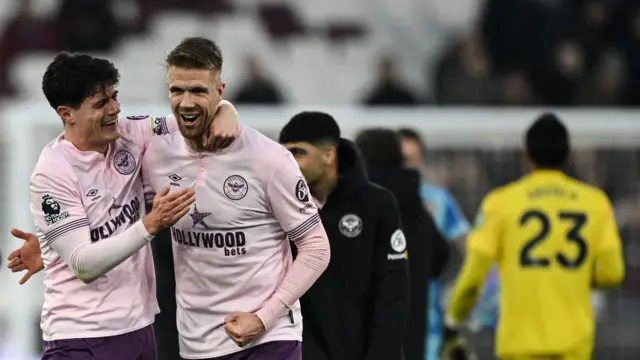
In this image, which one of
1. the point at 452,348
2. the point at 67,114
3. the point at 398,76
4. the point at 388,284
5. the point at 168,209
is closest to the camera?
the point at 168,209

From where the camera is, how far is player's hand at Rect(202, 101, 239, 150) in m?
5.79

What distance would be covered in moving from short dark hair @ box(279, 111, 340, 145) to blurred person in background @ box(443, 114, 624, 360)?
1632 mm

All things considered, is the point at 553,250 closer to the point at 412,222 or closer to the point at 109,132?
the point at 412,222

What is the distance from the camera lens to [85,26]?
15289 mm

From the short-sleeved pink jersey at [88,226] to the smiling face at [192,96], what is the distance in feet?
1.15

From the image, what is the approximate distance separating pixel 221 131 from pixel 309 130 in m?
0.88

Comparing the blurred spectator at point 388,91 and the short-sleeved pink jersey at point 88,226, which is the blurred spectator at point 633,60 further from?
the short-sleeved pink jersey at point 88,226

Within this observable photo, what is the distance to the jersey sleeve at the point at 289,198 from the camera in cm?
584

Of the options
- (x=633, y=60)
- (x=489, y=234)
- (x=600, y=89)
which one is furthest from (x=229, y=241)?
(x=633, y=60)

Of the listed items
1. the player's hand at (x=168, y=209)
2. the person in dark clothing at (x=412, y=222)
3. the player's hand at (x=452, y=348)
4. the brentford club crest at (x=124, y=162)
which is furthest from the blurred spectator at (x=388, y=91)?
the player's hand at (x=168, y=209)

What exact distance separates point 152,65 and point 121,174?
33.3 feet

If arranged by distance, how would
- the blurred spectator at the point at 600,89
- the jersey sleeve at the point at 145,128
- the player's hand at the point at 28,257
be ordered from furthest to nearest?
the blurred spectator at the point at 600,89, the player's hand at the point at 28,257, the jersey sleeve at the point at 145,128

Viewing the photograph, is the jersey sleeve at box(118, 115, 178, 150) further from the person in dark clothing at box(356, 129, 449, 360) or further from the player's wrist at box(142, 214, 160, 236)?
the person in dark clothing at box(356, 129, 449, 360)

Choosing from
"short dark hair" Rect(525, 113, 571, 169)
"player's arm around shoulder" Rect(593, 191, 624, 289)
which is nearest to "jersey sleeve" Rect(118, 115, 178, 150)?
"short dark hair" Rect(525, 113, 571, 169)
